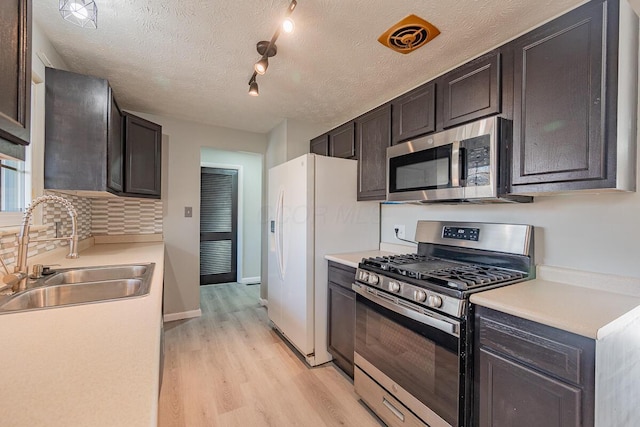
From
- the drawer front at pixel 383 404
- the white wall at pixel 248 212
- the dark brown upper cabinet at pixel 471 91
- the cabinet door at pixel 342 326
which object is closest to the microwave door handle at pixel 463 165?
the dark brown upper cabinet at pixel 471 91

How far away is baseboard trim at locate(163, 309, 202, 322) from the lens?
10.4ft

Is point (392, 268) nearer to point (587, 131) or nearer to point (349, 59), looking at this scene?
point (587, 131)

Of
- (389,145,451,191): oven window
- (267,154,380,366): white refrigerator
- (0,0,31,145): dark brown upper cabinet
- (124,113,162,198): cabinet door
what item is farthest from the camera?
(124,113,162,198): cabinet door

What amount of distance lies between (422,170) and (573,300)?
3.36ft

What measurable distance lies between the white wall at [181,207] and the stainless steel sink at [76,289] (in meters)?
1.64

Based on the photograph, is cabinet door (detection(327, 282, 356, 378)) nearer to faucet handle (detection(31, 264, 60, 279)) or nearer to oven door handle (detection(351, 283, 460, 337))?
oven door handle (detection(351, 283, 460, 337))

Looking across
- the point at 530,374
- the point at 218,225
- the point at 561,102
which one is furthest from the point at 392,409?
the point at 218,225

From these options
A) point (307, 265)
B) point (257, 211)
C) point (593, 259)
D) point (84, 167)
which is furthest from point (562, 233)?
point (257, 211)

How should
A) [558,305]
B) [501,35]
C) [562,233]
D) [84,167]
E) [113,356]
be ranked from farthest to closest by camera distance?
1. [84,167]
2. [501,35]
3. [562,233]
4. [558,305]
5. [113,356]

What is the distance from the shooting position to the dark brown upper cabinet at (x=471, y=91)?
1543mm

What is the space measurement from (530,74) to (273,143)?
272 centimetres

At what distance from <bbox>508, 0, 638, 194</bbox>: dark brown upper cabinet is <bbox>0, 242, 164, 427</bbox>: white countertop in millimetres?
1686

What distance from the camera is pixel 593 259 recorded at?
141 centimetres

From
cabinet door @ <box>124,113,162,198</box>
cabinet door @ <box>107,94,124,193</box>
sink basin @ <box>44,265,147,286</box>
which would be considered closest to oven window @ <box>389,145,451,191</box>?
sink basin @ <box>44,265,147,286</box>
